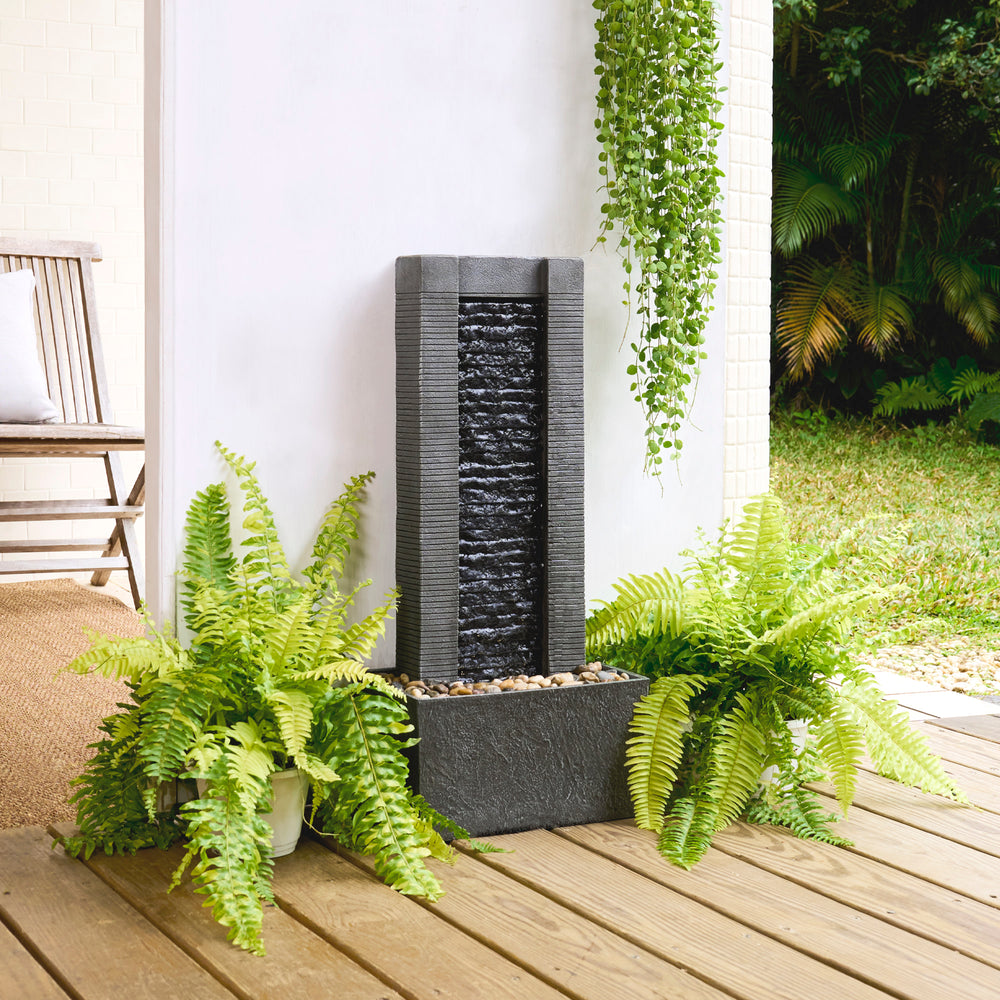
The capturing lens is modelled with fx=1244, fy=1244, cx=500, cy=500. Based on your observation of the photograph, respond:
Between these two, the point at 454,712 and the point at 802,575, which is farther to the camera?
the point at 802,575

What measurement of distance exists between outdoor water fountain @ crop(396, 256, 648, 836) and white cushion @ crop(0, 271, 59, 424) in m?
2.32

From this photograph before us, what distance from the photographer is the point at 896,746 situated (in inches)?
90.8

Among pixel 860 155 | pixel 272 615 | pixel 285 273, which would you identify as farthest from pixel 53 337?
pixel 860 155

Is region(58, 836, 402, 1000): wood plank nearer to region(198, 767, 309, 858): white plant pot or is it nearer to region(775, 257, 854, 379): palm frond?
region(198, 767, 309, 858): white plant pot

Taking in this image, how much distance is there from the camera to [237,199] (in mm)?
2232

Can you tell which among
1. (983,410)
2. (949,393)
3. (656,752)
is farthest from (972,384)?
(656,752)

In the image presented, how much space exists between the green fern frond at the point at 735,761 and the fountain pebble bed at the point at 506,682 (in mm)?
213

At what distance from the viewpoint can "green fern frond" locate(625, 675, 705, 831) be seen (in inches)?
88.7

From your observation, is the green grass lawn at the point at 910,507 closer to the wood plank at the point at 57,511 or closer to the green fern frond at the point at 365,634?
the green fern frond at the point at 365,634

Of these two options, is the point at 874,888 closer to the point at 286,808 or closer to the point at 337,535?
the point at 286,808

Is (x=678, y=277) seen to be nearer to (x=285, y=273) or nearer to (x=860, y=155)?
(x=285, y=273)

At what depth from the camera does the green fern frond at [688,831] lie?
6.94ft

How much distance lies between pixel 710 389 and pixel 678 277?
1.14ft

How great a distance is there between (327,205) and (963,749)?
1.82 metres
